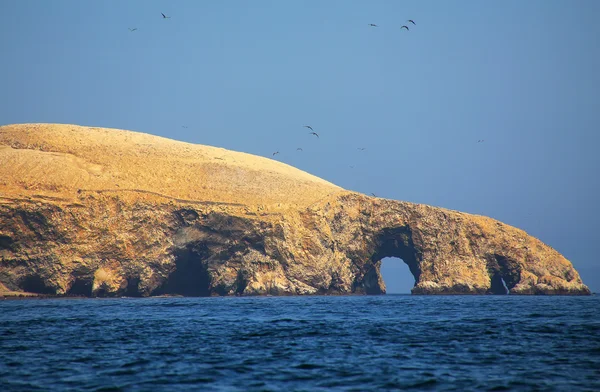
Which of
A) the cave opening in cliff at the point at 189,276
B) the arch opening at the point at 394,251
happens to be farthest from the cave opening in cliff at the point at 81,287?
the arch opening at the point at 394,251

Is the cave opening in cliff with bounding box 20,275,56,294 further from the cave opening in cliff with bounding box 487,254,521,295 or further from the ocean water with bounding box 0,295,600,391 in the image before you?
the cave opening in cliff with bounding box 487,254,521,295

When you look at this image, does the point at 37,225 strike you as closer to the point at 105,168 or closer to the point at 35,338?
the point at 105,168

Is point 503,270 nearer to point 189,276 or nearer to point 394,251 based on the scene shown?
point 394,251

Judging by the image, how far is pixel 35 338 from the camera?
3394 centimetres

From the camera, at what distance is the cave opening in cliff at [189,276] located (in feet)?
279

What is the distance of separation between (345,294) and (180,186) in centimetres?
2625

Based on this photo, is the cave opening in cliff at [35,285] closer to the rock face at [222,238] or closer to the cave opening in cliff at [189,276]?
the rock face at [222,238]

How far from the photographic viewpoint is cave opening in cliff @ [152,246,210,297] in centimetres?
8519

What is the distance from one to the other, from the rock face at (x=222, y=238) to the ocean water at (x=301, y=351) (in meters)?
31.8

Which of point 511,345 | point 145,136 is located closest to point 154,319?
point 511,345

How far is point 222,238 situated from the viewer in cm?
8531

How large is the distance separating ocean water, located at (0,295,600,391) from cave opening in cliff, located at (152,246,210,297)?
37.1 metres

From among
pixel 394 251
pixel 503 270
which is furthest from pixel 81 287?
pixel 503 270

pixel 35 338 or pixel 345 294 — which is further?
pixel 345 294
